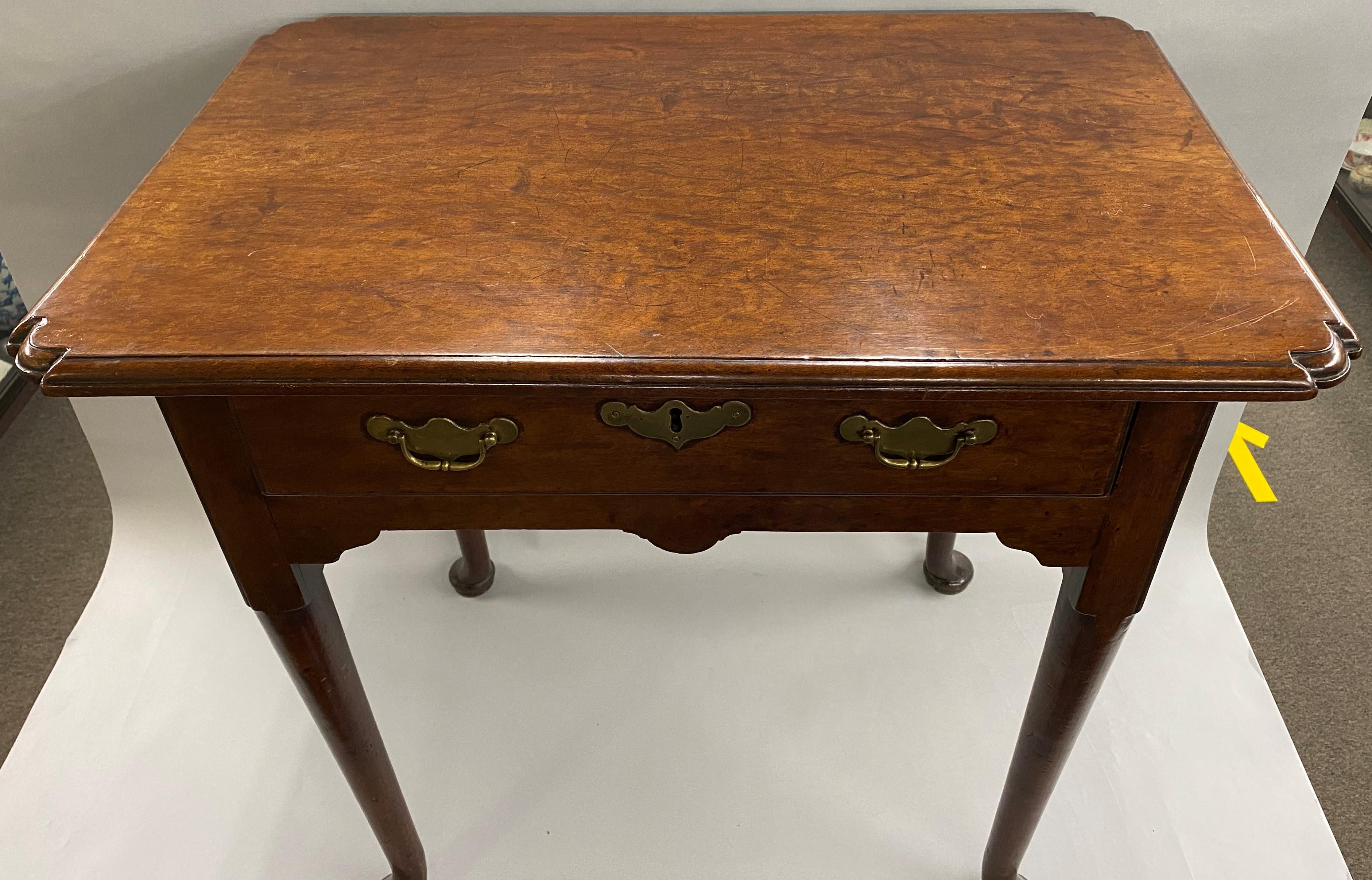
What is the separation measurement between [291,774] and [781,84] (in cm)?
102

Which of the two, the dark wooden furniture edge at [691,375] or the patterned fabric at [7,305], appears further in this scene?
the patterned fabric at [7,305]

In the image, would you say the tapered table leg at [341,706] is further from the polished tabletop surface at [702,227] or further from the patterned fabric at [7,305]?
the patterned fabric at [7,305]

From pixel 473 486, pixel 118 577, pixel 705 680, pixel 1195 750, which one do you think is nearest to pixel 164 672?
pixel 118 577

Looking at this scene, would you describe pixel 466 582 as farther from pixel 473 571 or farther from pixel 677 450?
pixel 677 450

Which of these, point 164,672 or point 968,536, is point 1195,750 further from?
point 164,672

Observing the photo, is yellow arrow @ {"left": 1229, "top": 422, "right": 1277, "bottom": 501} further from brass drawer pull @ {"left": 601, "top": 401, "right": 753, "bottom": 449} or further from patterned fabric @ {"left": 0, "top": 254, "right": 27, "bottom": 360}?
patterned fabric @ {"left": 0, "top": 254, "right": 27, "bottom": 360}

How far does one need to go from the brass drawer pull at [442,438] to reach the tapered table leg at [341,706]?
0.58 feet

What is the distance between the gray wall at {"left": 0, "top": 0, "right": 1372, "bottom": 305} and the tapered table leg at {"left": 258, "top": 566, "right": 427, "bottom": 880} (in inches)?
27.3

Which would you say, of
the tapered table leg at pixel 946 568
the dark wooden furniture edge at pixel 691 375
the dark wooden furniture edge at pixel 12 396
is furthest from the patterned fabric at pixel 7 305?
the tapered table leg at pixel 946 568

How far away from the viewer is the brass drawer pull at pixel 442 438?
78 cm

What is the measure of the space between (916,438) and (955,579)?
83 centimetres

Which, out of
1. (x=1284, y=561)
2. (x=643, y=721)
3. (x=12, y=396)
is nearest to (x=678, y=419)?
(x=643, y=721)

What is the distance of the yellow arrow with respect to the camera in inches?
72.7

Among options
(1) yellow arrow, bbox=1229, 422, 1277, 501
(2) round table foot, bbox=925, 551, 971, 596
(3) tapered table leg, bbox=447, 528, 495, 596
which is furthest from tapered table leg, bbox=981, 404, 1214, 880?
(1) yellow arrow, bbox=1229, 422, 1277, 501
